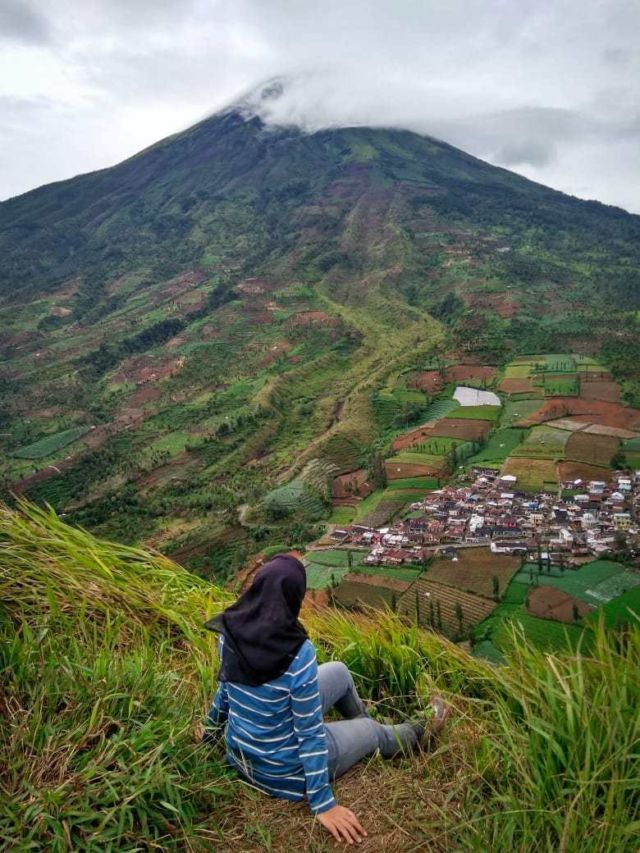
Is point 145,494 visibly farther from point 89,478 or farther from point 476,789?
point 476,789

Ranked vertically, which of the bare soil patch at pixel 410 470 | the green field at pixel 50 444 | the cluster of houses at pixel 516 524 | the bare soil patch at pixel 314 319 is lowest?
the cluster of houses at pixel 516 524

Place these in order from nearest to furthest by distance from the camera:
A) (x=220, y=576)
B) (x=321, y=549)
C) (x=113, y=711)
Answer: (x=113, y=711), (x=220, y=576), (x=321, y=549)

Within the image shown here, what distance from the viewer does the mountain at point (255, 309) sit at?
38719mm

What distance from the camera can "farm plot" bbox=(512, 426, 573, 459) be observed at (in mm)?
33156

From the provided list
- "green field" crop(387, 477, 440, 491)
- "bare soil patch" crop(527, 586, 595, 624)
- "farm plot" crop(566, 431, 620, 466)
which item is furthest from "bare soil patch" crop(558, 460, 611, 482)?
"bare soil patch" crop(527, 586, 595, 624)

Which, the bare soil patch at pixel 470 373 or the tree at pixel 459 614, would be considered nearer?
the tree at pixel 459 614

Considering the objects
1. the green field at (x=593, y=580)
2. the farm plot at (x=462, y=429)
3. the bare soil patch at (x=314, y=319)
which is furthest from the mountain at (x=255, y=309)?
the green field at (x=593, y=580)

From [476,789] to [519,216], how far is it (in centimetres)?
11646

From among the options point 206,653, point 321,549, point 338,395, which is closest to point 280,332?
point 338,395

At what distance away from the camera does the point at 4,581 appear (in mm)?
A: 2322

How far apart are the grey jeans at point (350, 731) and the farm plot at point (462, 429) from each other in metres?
36.3

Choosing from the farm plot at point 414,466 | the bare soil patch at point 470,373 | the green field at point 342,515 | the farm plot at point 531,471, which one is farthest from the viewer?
the bare soil patch at point 470,373

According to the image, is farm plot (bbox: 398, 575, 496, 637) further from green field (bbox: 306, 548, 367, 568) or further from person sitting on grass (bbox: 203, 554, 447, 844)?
person sitting on grass (bbox: 203, 554, 447, 844)

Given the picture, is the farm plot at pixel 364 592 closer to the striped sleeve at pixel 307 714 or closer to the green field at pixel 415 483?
the green field at pixel 415 483
